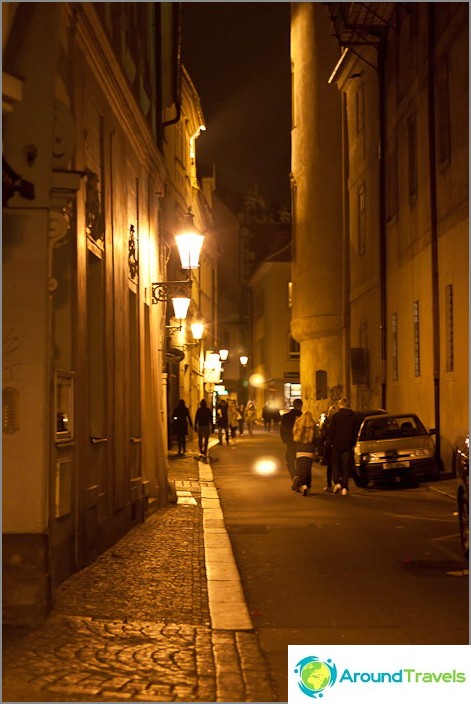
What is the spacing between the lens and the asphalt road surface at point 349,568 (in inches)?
309

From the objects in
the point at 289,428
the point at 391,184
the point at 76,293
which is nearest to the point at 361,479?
the point at 289,428

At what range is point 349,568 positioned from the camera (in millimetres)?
10797

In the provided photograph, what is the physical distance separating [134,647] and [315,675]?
1.61 metres

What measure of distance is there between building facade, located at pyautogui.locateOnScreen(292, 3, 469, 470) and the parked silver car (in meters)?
0.88

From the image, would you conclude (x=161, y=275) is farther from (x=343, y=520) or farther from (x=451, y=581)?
(x=451, y=581)

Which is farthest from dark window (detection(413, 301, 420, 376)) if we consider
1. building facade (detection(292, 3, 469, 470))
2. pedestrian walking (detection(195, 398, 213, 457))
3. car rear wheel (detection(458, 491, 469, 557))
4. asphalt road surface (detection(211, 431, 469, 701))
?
car rear wheel (detection(458, 491, 469, 557))

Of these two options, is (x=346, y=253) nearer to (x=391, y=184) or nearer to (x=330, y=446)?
(x=391, y=184)

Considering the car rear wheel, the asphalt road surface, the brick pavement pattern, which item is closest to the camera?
the brick pavement pattern

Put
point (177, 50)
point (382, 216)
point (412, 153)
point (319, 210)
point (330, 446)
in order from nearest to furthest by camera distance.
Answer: point (177, 50) < point (330, 446) < point (412, 153) < point (382, 216) < point (319, 210)

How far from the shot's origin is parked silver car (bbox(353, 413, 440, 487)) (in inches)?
802

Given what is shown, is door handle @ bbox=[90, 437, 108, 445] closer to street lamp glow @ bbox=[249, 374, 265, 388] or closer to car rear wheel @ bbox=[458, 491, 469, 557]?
car rear wheel @ bbox=[458, 491, 469, 557]

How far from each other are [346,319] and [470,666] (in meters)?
30.8

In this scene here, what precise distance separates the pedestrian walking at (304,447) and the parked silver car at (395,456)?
5.74 feet

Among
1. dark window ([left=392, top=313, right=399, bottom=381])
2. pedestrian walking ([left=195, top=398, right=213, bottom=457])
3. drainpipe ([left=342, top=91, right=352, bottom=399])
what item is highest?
drainpipe ([left=342, top=91, right=352, bottom=399])
